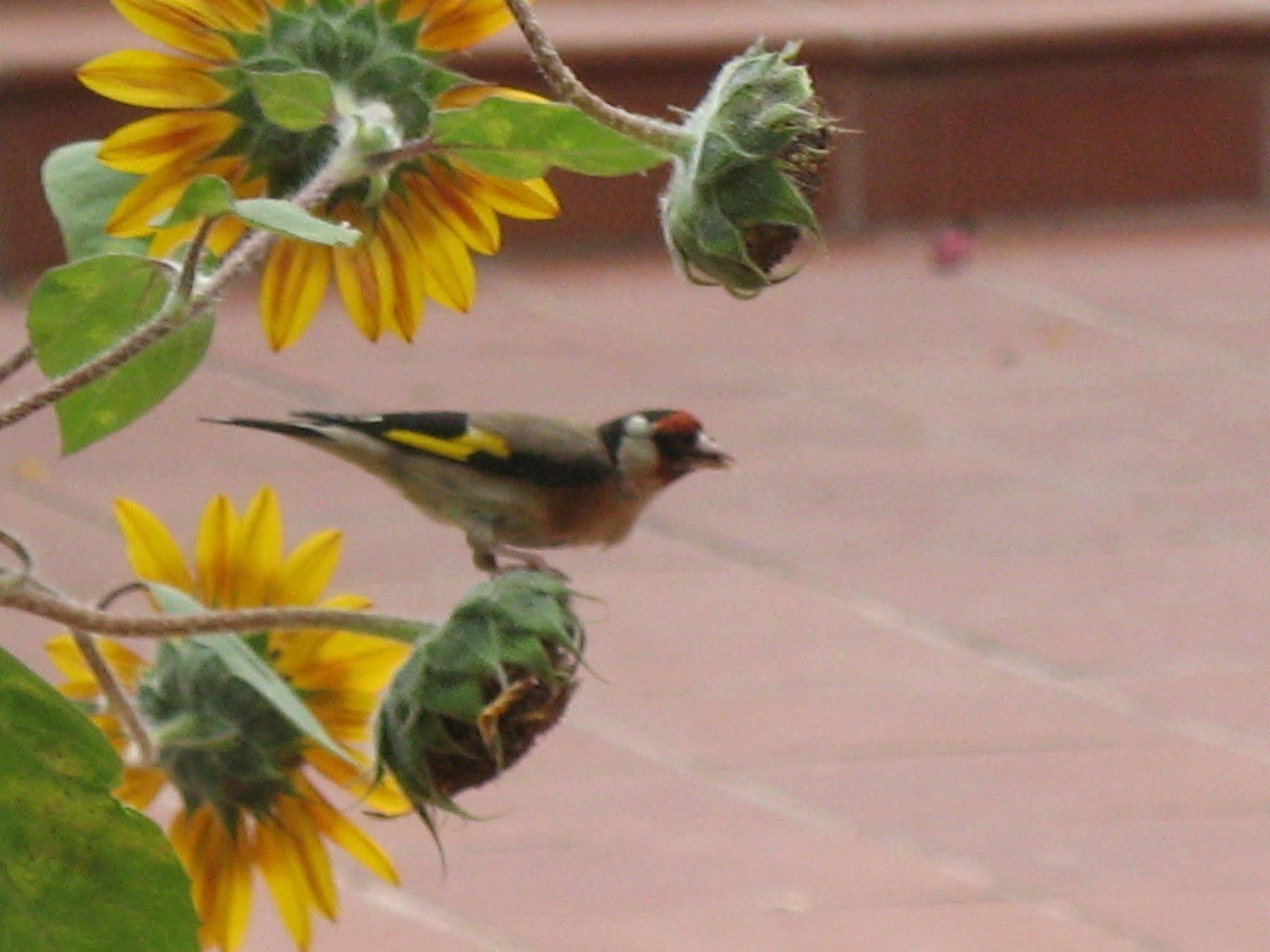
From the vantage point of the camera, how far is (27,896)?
439 mm

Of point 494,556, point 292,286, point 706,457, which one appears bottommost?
point 706,457

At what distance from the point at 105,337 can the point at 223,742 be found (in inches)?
5.0

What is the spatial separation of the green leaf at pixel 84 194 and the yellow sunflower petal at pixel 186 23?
32 mm

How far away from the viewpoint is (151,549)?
0.63 meters

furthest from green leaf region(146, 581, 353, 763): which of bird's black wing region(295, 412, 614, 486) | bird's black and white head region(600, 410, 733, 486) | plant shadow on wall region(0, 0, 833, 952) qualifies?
bird's black and white head region(600, 410, 733, 486)

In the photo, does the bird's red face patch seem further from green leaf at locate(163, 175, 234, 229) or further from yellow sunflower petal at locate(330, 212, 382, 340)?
green leaf at locate(163, 175, 234, 229)

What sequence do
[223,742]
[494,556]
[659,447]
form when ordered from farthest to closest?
[659,447], [494,556], [223,742]

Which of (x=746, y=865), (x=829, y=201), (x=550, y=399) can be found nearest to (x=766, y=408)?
(x=550, y=399)

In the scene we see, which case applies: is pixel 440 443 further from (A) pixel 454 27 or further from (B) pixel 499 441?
(A) pixel 454 27

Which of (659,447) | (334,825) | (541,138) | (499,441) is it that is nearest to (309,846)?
(334,825)

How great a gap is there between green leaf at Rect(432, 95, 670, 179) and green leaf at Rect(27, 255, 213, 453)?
0.06m

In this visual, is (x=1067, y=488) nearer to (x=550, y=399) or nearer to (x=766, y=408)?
(x=766, y=408)

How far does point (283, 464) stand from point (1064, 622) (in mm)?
701

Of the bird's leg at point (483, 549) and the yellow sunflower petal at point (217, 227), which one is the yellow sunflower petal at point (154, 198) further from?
the bird's leg at point (483, 549)
